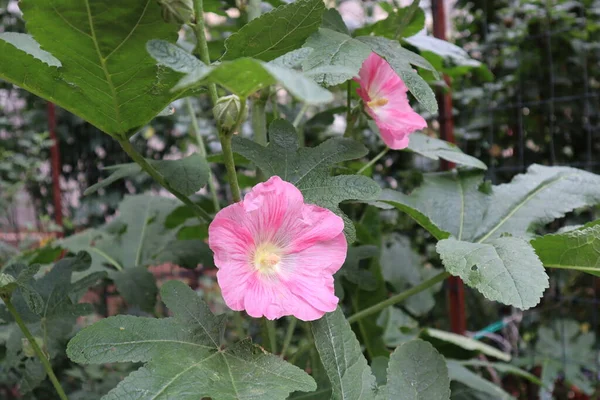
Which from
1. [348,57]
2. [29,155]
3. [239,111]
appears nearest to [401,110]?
[348,57]

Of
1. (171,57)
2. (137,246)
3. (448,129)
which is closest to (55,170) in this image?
(137,246)

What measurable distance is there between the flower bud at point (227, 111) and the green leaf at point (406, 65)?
19 cm

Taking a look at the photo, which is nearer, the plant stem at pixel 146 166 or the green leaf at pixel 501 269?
the green leaf at pixel 501 269

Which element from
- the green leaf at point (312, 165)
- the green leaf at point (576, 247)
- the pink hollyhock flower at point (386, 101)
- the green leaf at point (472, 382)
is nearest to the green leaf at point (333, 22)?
the pink hollyhock flower at point (386, 101)

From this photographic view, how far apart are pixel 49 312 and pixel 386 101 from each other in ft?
1.94

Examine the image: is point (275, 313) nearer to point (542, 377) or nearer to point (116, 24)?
point (116, 24)

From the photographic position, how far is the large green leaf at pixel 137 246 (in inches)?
37.2

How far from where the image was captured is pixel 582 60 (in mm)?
Answer: 1952

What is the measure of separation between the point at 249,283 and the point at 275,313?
0.14 ft

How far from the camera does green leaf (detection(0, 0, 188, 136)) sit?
1.84 feet

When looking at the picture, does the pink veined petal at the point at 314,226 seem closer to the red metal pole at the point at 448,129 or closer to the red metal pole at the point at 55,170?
the red metal pole at the point at 448,129

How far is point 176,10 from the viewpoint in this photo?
58cm

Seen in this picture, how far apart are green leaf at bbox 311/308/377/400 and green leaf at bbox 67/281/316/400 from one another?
52 mm

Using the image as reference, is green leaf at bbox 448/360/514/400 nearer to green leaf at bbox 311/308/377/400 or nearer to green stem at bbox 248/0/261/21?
green leaf at bbox 311/308/377/400
